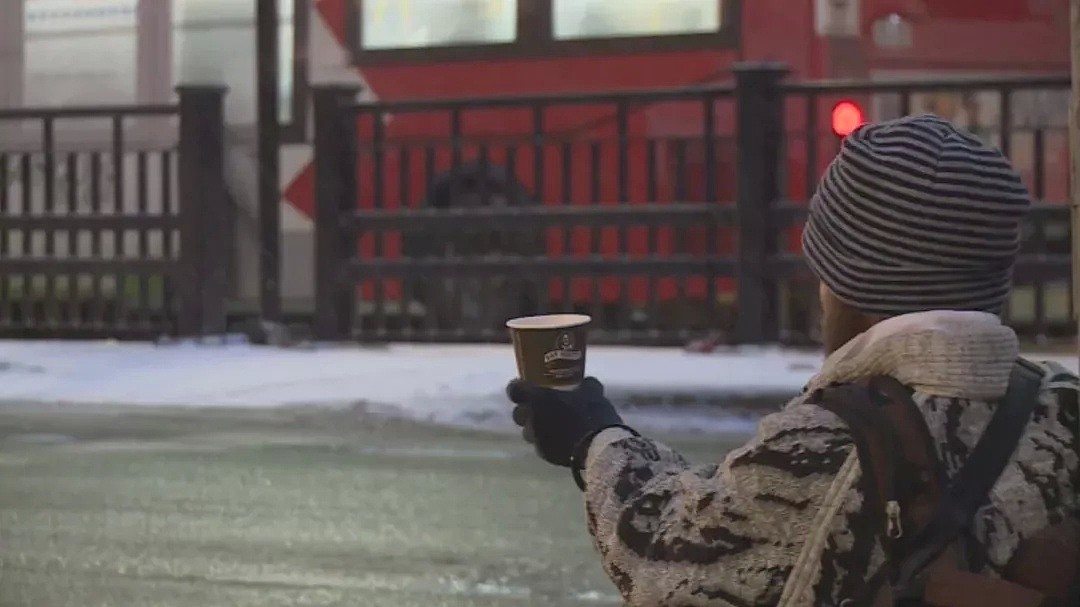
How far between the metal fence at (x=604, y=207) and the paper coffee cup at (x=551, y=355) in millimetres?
7095

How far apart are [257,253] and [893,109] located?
14.2 ft

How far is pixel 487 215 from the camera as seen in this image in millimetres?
9906

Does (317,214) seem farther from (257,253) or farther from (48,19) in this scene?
(48,19)

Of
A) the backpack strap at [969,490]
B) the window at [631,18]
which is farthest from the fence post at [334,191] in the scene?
the backpack strap at [969,490]

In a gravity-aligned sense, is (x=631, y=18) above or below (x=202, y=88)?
above

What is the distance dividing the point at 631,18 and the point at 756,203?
1329mm

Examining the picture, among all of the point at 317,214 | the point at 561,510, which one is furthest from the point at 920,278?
the point at 317,214

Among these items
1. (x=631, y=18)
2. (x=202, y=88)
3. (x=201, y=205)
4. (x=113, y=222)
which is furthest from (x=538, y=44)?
(x=113, y=222)

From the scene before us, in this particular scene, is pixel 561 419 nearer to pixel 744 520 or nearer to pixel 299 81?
pixel 744 520

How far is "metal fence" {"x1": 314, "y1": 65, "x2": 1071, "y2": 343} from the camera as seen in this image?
30.2ft

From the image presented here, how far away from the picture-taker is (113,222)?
10656 millimetres

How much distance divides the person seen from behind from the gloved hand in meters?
0.22

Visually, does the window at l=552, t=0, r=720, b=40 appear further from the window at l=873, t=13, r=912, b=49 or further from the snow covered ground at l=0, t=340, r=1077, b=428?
the snow covered ground at l=0, t=340, r=1077, b=428

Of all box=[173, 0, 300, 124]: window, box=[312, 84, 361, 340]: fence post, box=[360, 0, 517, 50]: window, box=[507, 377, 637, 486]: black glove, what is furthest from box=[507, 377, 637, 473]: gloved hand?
box=[173, 0, 300, 124]: window
